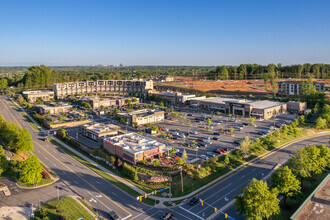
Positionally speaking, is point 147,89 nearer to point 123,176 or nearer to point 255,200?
point 123,176

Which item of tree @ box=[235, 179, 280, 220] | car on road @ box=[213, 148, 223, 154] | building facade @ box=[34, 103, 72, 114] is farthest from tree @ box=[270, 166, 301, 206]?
building facade @ box=[34, 103, 72, 114]

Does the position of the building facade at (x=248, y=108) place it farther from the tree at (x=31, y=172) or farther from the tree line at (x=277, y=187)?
the tree at (x=31, y=172)

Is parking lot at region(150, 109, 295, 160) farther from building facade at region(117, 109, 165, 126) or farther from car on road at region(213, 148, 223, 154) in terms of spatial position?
building facade at region(117, 109, 165, 126)

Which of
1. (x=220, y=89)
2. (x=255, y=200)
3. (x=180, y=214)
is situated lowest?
(x=180, y=214)

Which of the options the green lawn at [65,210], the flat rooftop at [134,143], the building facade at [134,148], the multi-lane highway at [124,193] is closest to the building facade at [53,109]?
the multi-lane highway at [124,193]

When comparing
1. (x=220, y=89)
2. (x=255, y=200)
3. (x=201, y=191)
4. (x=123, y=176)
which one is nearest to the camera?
(x=255, y=200)

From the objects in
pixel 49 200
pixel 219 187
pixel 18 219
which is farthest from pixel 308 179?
pixel 18 219

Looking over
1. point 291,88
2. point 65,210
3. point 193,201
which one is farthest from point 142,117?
point 291,88
